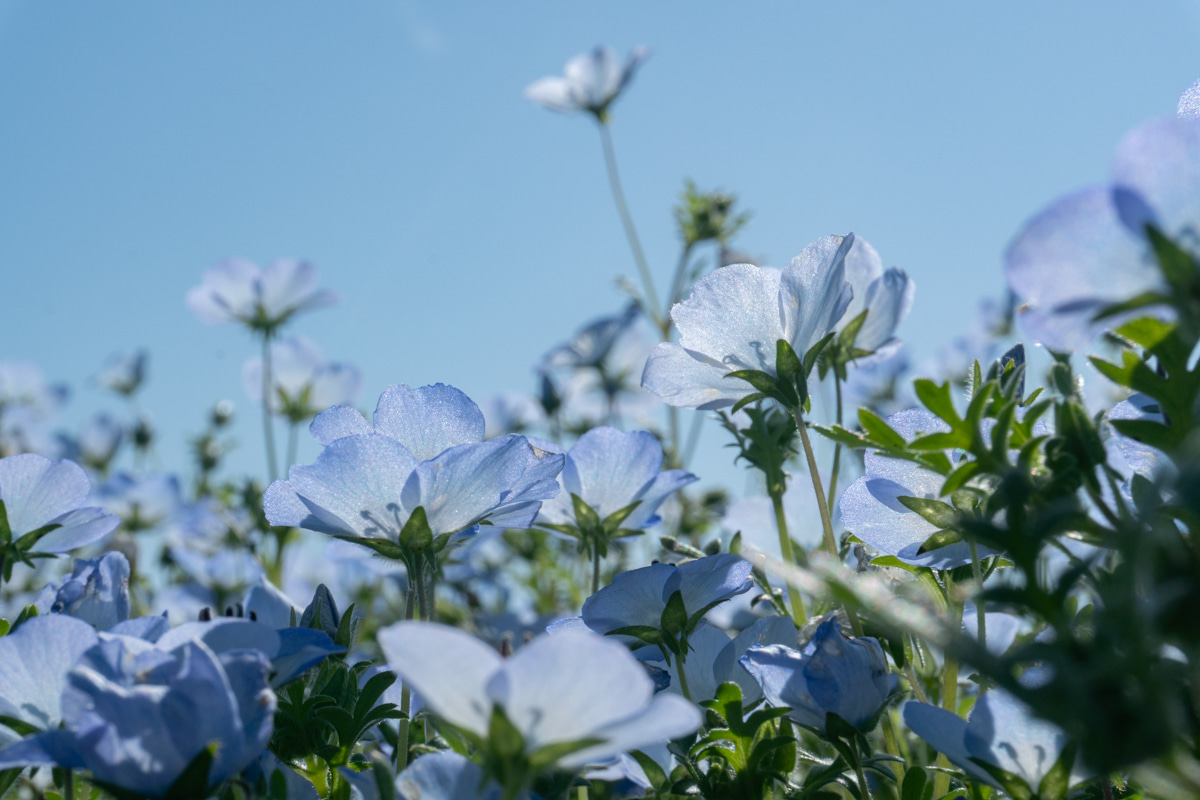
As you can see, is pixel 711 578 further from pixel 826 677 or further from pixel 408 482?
pixel 408 482

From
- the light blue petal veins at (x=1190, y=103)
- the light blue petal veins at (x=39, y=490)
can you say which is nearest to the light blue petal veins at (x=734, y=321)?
the light blue petal veins at (x=1190, y=103)

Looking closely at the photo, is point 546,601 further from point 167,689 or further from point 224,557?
point 167,689

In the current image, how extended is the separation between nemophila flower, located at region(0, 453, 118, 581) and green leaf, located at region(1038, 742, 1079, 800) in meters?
1.30

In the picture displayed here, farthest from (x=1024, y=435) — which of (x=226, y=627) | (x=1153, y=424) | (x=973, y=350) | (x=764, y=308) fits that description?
(x=973, y=350)

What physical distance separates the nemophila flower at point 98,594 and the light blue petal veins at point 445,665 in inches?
27.8

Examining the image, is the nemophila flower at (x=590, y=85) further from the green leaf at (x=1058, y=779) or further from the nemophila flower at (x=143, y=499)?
the green leaf at (x=1058, y=779)

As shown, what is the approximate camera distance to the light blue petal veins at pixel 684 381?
1.36 meters

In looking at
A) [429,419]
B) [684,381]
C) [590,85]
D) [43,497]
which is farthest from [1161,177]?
[590,85]

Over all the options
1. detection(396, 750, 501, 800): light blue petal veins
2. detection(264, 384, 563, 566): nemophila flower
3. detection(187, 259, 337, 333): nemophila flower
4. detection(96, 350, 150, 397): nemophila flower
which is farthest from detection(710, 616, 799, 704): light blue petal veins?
detection(96, 350, 150, 397): nemophila flower

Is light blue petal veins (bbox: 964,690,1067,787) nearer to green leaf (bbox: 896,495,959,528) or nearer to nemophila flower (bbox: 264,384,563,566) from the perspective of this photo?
green leaf (bbox: 896,495,959,528)

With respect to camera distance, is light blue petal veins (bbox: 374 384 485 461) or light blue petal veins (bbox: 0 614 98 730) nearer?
light blue petal veins (bbox: 0 614 98 730)

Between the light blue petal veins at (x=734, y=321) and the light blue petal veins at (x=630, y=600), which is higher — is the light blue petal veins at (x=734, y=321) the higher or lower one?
the higher one

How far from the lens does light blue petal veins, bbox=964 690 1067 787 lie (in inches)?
34.5

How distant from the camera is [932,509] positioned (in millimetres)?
1072
